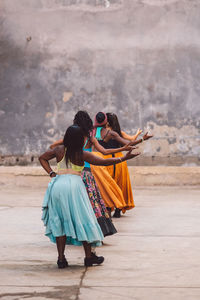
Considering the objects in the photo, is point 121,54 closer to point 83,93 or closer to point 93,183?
point 83,93

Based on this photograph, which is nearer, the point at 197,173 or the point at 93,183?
the point at 93,183

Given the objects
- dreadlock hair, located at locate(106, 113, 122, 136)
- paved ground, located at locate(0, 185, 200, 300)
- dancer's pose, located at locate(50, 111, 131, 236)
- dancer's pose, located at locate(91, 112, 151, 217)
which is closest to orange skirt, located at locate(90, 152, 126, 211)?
dancer's pose, located at locate(91, 112, 151, 217)

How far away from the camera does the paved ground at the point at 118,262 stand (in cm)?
388

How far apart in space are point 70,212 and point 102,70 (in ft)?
27.4

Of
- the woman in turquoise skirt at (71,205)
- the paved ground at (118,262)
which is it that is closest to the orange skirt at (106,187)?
the paved ground at (118,262)

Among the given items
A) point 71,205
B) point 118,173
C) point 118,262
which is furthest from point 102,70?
point 71,205

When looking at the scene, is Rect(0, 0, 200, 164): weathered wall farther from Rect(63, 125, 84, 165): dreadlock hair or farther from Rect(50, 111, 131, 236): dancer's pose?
Rect(63, 125, 84, 165): dreadlock hair

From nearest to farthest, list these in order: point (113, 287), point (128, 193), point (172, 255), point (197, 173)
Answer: point (113, 287)
point (172, 255)
point (128, 193)
point (197, 173)

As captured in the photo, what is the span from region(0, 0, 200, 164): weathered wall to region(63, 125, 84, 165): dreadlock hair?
7.81 m

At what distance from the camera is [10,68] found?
12891 mm

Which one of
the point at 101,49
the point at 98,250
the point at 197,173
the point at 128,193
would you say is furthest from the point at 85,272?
the point at 101,49

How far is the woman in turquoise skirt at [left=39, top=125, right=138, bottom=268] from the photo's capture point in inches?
179

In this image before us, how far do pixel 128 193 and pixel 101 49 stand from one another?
556 centimetres

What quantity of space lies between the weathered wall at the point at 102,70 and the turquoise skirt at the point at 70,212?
25.9 ft
